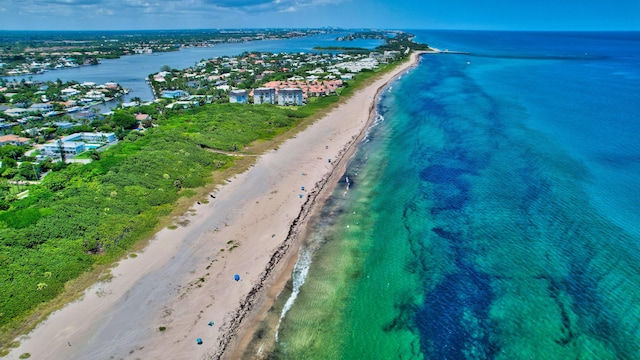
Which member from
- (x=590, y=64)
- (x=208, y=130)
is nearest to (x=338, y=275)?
(x=208, y=130)

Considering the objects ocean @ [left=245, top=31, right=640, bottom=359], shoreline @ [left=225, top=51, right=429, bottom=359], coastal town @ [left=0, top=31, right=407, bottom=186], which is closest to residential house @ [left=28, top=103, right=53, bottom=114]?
coastal town @ [left=0, top=31, right=407, bottom=186]

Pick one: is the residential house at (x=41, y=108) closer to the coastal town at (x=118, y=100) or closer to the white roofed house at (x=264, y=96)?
the coastal town at (x=118, y=100)

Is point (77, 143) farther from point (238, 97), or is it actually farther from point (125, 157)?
point (238, 97)

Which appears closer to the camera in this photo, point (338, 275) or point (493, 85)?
point (338, 275)

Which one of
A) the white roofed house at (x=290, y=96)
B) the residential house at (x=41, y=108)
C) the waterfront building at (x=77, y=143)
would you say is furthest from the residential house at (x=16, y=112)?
the white roofed house at (x=290, y=96)

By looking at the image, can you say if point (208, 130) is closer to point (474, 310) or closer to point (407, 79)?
point (474, 310)

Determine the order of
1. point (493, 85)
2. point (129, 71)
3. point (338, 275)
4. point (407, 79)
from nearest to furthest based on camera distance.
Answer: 1. point (338, 275)
2. point (493, 85)
3. point (407, 79)
4. point (129, 71)
